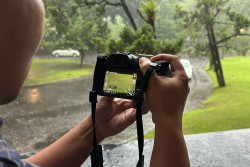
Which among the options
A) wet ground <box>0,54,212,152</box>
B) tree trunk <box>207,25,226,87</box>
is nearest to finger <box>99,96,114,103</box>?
wet ground <box>0,54,212,152</box>

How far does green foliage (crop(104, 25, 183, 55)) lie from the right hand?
1.45 meters

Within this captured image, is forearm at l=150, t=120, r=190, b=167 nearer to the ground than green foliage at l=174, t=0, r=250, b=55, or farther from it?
nearer to the ground

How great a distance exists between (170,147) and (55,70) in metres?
4.68

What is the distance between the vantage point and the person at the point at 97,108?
12.0 inches

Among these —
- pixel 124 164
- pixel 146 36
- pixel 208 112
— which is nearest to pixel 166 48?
pixel 146 36

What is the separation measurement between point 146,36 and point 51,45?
121 inches

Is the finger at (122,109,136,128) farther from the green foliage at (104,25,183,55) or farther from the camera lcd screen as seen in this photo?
the green foliage at (104,25,183,55)

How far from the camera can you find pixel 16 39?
1.03 feet

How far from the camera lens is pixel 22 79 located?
1.13ft

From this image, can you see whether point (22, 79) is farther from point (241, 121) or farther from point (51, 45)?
point (51, 45)

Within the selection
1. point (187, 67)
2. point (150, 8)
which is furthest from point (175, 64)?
point (150, 8)

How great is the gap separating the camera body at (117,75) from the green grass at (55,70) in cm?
373

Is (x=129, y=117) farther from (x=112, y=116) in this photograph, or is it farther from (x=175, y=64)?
(x=175, y=64)

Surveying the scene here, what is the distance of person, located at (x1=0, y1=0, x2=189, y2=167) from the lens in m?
0.31
